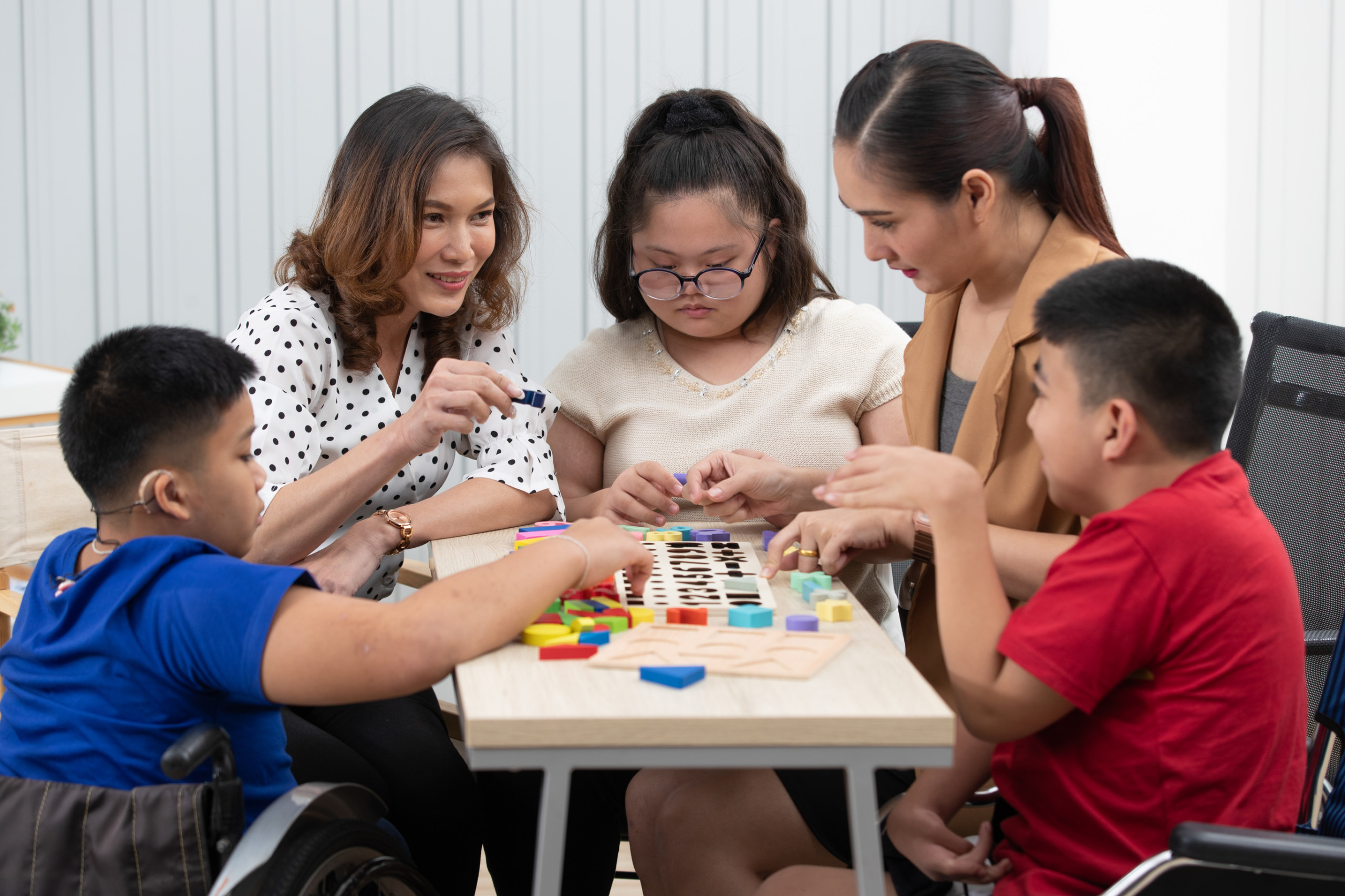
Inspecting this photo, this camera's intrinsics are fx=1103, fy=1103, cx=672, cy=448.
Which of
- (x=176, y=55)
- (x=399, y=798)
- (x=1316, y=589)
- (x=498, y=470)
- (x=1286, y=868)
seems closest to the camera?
(x=1286, y=868)

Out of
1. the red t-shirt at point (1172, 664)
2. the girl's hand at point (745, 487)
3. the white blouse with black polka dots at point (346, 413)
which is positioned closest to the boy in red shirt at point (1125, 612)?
the red t-shirt at point (1172, 664)

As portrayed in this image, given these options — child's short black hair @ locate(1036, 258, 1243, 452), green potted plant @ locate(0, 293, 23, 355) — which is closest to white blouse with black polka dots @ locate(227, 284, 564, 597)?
child's short black hair @ locate(1036, 258, 1243, 452)

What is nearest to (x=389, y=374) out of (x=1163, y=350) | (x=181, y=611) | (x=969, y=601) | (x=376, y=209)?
(x=376, y=209)

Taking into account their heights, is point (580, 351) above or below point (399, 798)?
above

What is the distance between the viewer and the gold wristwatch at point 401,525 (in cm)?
179

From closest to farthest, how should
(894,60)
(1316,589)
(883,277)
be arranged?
(894,60) → (1316,589) → (883,277)

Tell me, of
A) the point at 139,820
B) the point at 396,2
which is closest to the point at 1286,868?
the point at 139,820

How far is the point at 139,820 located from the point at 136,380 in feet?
1.55

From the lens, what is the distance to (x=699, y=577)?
4.95ft

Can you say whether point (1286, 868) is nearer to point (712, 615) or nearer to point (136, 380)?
point (712, 615)

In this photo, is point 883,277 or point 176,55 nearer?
point 176,55

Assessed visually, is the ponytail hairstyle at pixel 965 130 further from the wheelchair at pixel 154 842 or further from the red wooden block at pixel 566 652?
the wheelchair at pixel 154 842

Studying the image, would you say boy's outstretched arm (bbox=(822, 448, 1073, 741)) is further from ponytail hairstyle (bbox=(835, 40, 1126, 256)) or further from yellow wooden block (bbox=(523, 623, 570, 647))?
ponytail hairstyle (bbox=(835, 40, 1126, 256))

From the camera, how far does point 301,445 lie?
1783 mm
